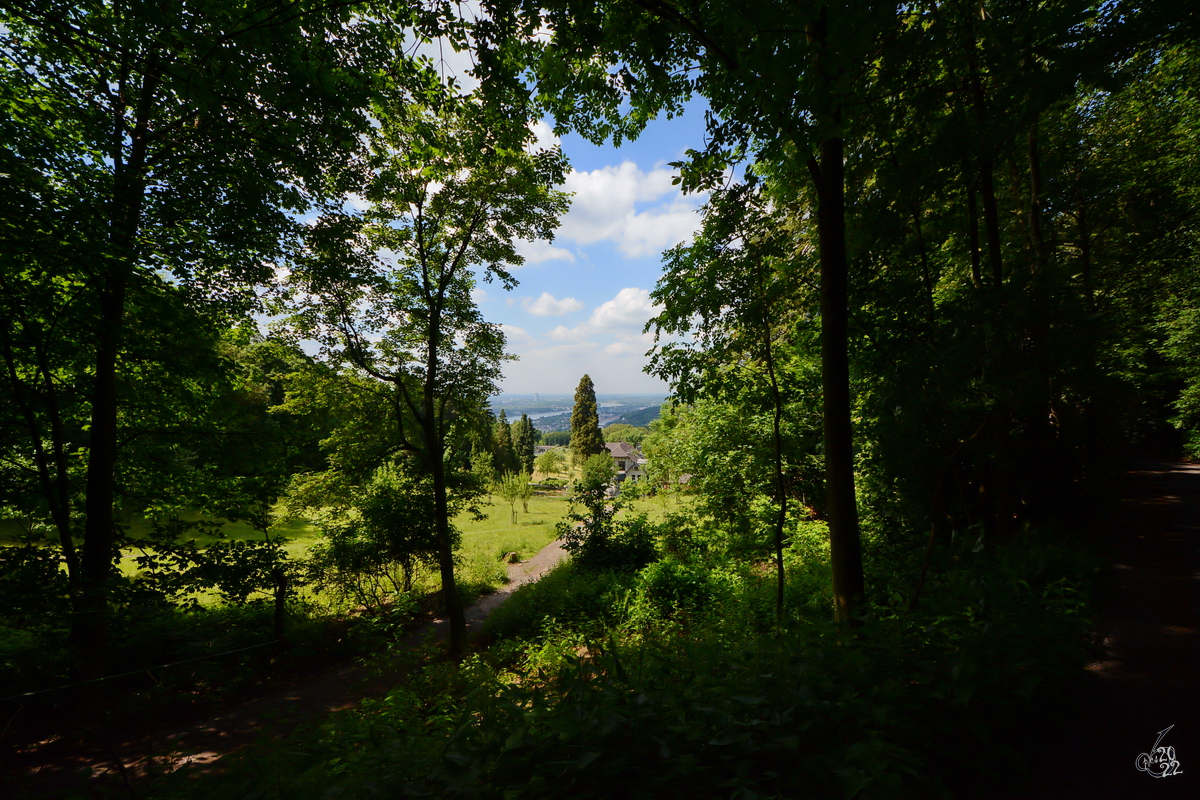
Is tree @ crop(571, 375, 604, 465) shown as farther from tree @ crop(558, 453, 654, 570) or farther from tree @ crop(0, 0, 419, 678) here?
tree @ crop(0, 0, 419, 678)

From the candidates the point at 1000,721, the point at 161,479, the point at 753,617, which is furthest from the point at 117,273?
the point at 753,617

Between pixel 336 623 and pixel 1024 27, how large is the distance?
591 inches

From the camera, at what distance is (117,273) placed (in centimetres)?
455

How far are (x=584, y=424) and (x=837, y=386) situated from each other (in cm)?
4665

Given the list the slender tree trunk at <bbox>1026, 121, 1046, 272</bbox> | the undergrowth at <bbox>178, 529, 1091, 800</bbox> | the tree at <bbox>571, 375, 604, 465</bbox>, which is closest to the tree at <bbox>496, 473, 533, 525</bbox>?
the tree at <bbox>571, 375, 604, 465</bbox>

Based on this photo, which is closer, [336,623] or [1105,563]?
[1105,563]

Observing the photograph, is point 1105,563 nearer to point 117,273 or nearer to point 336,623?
point 117,273

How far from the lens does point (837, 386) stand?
4168mm

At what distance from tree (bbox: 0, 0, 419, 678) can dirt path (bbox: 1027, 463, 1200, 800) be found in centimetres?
699

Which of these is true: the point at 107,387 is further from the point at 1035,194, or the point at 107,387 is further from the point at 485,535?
the point at 485,535

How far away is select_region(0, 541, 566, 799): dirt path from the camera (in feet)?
10.0

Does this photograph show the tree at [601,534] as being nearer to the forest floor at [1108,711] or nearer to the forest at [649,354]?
the forest at [649,354]

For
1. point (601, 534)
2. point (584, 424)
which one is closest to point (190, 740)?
point (601, 534)

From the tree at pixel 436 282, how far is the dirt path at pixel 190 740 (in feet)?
7.53
